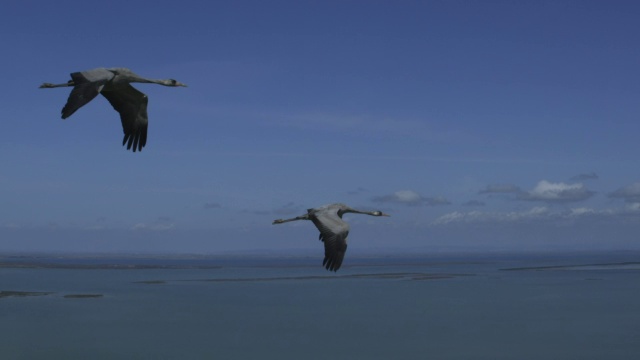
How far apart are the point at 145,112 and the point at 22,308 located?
5728 cm

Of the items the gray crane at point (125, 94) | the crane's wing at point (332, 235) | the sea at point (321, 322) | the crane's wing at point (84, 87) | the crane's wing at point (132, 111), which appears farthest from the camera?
the sea at point (321, 322)

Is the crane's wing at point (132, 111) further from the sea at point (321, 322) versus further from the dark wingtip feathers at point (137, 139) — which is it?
the sea at point (321, 322)

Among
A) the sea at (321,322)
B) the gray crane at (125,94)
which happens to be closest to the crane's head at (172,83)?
the gray crane at (125,94)

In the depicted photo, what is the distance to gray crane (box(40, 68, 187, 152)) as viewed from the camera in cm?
1026

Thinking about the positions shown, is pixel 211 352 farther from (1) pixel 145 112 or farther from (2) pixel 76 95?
(2) pixel 76 95

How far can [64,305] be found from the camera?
6738 centimetres

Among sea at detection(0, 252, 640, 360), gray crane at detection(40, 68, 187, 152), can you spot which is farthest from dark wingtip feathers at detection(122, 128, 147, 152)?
sea at detection(0, 252, 640, 360)

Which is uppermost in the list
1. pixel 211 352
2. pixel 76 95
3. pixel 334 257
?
pixel 76 95

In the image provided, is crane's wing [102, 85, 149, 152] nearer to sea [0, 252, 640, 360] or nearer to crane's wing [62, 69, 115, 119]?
crane's wing [62, 69, 115, 119]

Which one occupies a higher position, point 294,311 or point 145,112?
point 145,112

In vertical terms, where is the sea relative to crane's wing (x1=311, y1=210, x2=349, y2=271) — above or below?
below

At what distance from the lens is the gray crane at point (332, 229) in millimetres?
10992

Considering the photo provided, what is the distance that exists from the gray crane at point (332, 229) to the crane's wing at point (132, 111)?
284 cm

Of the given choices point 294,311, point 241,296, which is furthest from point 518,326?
point 241,296
